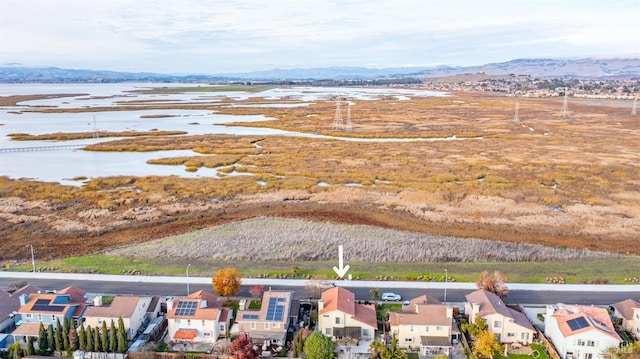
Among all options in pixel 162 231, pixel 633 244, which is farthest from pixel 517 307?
pixel 162 231

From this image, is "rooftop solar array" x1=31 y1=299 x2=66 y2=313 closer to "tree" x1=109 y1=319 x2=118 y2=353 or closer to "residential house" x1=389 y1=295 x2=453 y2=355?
"tree" x1=109 y1=319 x2=118 y2=353

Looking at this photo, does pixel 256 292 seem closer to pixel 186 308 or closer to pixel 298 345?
pixel 186 308

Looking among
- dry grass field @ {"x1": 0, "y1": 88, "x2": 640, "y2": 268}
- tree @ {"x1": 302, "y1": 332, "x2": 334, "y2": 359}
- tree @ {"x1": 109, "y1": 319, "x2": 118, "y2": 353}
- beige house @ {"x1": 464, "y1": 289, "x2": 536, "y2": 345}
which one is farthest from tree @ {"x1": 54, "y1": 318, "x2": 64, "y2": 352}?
beige house @ {"x1": 464, "y1": 289, "x2": 536, "y2": 345}

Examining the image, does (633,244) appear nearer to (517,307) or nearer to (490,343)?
(517,307)

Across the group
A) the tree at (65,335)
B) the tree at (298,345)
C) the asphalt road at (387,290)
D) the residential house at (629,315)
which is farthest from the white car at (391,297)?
the tree at (65,335)

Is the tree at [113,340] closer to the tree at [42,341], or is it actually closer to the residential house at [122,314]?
the residential house at [122,314]

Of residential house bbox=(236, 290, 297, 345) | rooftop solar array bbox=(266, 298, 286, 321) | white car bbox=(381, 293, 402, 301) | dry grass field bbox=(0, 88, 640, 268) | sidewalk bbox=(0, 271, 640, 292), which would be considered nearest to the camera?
residential house bbox=(236, 290, 297, 345)

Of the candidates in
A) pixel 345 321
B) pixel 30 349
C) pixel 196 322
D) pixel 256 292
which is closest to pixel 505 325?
pixel 345 321
